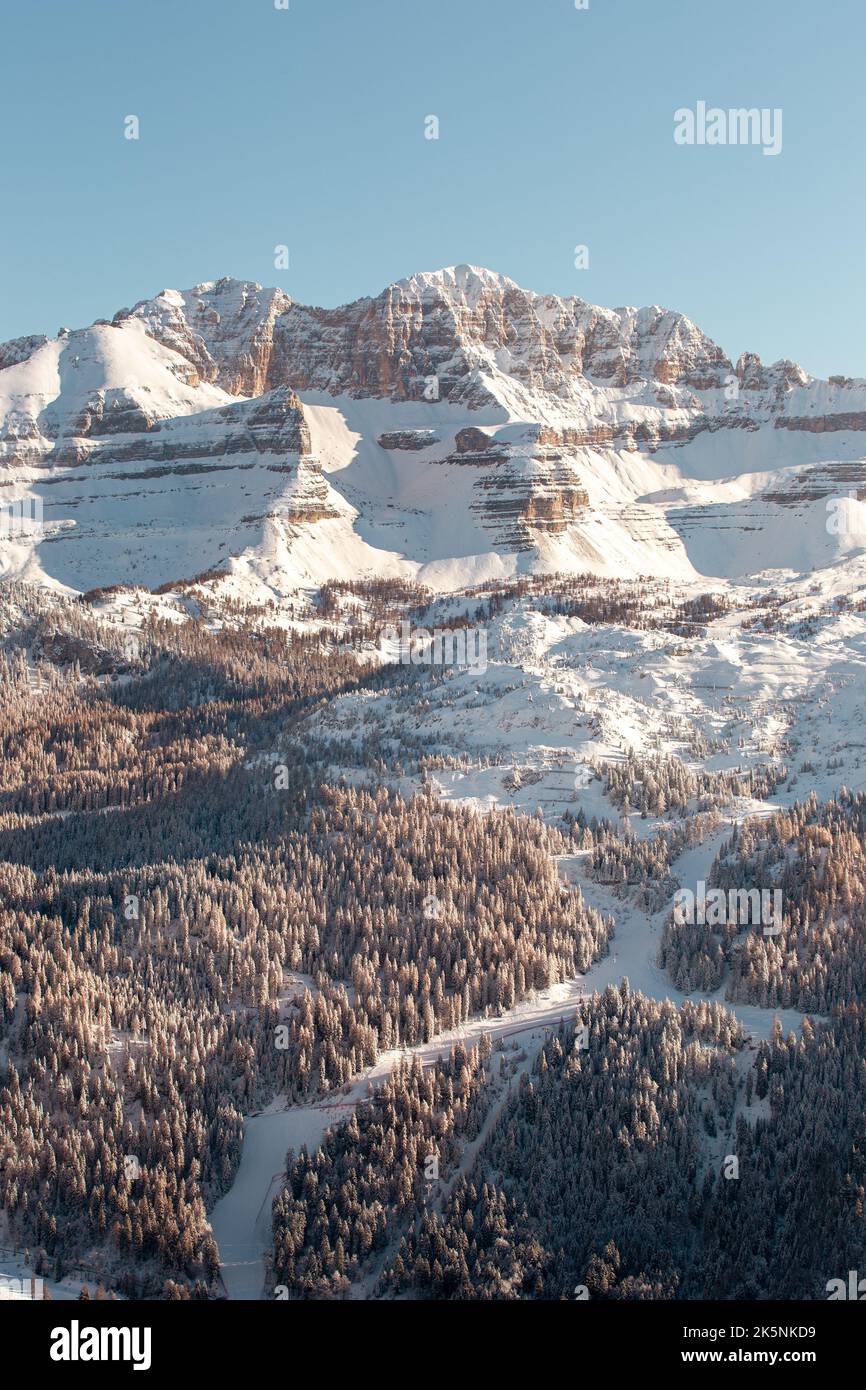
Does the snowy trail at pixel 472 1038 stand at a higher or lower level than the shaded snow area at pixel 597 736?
lower

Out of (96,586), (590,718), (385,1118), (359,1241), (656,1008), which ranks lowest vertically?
(359,1241)

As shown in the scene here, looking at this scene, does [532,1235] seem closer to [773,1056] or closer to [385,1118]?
[385,1118]

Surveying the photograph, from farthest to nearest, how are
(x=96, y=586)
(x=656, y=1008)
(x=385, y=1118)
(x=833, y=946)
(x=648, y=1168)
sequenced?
(x=96, y=586), (x=833, y=946), (x=656, y=1008), (x=385, y=1118), (x=648, y=1168)

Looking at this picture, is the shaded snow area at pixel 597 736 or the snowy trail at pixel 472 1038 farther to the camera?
the shaded snow area at pixel 597 736

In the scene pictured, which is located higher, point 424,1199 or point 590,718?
point 590,718

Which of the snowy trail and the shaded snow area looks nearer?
the snowy trail

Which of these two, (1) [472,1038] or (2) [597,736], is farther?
(2) [597,736]

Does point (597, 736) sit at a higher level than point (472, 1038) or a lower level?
higher

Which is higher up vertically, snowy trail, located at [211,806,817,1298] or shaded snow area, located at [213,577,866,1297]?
shaded snow area, located at [213,577,866,1297]

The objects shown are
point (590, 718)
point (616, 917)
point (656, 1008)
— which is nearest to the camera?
point (656, 1008)
